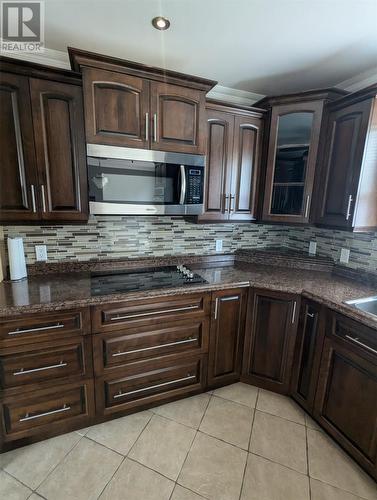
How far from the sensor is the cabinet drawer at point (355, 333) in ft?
4.52

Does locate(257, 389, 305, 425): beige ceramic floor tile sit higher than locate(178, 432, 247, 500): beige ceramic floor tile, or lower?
higher

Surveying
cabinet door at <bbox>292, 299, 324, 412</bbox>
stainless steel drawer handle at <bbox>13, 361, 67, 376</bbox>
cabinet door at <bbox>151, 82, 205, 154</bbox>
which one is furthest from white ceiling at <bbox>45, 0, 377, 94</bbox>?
stainless steel drawer handle at <bbox>13, 361, 67, 376</bbox>

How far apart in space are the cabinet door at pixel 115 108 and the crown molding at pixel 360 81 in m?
1.69

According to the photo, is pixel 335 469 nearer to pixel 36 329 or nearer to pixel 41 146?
pixel 36 329

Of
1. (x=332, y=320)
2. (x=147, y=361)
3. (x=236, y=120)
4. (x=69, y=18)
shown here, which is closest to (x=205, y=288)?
(x=147, y=361)

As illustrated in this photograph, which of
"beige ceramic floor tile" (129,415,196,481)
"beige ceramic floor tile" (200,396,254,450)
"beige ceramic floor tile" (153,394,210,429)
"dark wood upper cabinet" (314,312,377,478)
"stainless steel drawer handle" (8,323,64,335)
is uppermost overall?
"stainless steel drawer handle" (8,323,64,335)

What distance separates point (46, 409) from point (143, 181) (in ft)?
5.21

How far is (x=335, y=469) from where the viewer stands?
58.4 inches

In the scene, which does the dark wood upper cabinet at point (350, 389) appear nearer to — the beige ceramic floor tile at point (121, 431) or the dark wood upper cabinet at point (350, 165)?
the dark wood upper cabinet at point (350, 165)

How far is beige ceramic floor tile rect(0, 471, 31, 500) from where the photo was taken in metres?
1.30

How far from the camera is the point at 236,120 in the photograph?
203cm

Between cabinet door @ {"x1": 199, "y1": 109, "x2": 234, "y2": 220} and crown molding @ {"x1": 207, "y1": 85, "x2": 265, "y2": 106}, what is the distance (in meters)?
0.44

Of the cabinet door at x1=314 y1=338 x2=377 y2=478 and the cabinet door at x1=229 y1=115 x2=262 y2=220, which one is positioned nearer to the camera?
the cabinet door at x1=314 y1=338 x2=377 y2=478

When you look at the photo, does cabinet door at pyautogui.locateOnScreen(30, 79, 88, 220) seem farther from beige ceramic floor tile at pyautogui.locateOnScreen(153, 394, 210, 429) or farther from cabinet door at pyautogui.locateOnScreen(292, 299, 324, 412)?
cabinet door at pyautogui.locateOnScreen(292, 299, 324, 412)
